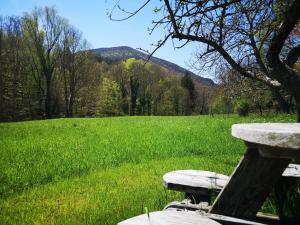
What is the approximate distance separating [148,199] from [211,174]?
5.60 feet

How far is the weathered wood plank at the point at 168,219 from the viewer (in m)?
2.29

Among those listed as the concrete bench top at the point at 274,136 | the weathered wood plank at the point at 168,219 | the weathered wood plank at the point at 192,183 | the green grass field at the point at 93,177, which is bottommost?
the green grass field at the point at 93,177

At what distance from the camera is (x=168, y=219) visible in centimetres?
235

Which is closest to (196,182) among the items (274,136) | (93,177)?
(274,136)

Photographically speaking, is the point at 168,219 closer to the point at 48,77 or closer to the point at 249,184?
the point at 249,184

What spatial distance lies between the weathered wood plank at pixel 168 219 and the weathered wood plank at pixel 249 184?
0.57m

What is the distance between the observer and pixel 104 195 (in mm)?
6086

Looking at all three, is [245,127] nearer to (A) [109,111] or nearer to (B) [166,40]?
(B) [166,40]

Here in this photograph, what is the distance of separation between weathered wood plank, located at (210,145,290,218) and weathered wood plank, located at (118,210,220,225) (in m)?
0.57

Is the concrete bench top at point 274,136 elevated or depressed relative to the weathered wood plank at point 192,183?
elevated

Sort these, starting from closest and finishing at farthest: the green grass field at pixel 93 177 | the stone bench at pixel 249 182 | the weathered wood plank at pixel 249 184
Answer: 1. the stone bench at pixel 249 182
2. the weathered wood plank at pixel 249 184
3. the green grass field at pixel 93 177

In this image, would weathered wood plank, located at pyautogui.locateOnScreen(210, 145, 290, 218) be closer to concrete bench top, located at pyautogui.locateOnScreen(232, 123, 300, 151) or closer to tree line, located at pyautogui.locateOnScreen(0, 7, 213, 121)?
concrete bench top, located at pyautogui.locateOnScreen(232, 123, 300, 151)

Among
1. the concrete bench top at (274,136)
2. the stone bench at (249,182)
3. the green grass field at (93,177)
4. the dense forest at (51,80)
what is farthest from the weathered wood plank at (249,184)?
the dense forest at (51,80)

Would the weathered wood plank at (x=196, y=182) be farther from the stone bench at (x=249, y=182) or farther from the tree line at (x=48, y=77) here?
the tree line at (x=48, y=77)
